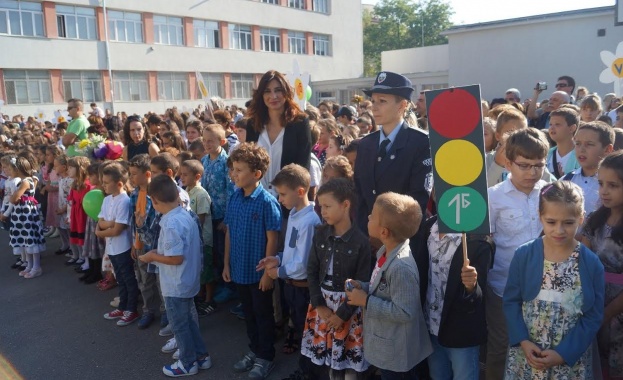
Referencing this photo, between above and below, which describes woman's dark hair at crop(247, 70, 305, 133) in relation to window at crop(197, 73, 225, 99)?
below

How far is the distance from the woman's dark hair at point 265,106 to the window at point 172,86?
28.4 meters

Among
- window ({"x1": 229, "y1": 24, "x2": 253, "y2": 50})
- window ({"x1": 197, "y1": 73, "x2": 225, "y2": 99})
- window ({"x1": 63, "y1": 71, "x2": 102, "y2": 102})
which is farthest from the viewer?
window ({"x1": 229, "y1": 24, "x2": 253, "y2": 50})

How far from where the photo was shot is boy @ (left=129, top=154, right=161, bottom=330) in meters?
4.77

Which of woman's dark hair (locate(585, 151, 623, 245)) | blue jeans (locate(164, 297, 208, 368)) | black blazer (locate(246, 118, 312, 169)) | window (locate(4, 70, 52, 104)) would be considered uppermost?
window (locate(4, 70, 52, 104))

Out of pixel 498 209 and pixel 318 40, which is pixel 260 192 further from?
pixel 318 40

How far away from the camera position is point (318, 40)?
4184 cm

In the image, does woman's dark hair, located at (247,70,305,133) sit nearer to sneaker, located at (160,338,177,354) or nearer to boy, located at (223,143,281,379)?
boy, located at (223,143,281,379)

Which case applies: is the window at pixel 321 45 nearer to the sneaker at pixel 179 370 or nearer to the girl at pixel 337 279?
the sneaker at pixel 179 370

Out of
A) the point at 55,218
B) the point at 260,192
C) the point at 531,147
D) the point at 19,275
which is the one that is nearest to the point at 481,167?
the point at 531,147

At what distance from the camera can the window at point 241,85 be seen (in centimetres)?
3547

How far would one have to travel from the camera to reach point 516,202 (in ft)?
9.66

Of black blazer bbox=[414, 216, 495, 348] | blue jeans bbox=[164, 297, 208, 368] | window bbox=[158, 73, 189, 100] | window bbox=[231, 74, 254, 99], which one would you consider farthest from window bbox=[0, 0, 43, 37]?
black blazer bbox=[414, 216, 495, 348]

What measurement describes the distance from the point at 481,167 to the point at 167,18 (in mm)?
31952

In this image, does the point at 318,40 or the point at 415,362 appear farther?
the point at 318,40
